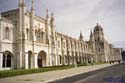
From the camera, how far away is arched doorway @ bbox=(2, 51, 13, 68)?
126 feet

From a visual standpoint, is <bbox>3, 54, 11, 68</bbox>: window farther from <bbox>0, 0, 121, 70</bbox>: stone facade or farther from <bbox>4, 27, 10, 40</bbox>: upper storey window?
<bbox>4, 27, 10, 40</bbox>: upper storey window

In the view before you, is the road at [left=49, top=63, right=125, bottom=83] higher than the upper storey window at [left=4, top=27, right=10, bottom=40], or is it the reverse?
the upper storey window at [left=4, top=27, right=10, bottom=40]

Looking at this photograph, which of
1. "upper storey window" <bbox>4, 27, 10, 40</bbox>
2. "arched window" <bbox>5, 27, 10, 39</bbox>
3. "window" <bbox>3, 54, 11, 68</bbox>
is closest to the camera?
"window" <bbox>3, 54, 11, 68</bbox>

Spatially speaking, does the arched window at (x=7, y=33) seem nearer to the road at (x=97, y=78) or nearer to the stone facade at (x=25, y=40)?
the stone facade at (x=25, y=40)

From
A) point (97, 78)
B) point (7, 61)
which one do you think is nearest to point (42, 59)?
point (7, 61)

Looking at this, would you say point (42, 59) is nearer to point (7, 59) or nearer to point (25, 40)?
point (25, 40)

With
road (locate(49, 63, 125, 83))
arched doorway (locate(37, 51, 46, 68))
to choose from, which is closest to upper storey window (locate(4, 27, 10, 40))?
arched doorway (locate(37, 51, 46, 68))

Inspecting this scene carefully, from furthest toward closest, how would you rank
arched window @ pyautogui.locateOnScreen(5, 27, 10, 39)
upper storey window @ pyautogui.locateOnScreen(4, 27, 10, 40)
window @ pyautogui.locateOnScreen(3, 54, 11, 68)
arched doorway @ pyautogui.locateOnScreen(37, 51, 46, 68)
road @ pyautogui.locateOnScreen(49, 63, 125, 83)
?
arched doorway @ pyautogui.locateOnScreen(37, 51, 46, 68), arched window @ pyautogui.locateOnScreen(5, 27, 10, 39), upper storey window @ pyautogui.locateOnScreen(4, 27, 10, 40), window @ pyautogui.locateOnScreen(3, 54, 11, 68), road @ pyautogui.locateOnScreen(49, 63, 125, 83)

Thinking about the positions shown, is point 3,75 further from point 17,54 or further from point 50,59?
point 50,59

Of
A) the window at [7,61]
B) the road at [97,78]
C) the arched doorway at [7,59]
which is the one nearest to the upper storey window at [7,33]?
the arched doorway at [7,59]

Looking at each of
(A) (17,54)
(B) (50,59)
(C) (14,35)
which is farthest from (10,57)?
(B) (50,59)

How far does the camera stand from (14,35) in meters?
41.8

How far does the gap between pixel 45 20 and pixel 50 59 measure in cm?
1037

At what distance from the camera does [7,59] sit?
39.4 m
